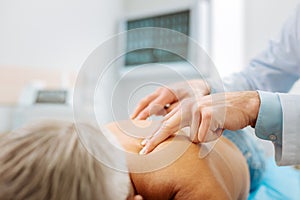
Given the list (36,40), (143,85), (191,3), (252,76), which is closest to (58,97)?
(36,40)

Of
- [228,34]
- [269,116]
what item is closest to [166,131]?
[269,116]

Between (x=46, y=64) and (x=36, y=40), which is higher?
(x=36, y=40)

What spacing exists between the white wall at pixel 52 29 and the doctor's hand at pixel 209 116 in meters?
1.72

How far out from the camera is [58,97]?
2135 mm

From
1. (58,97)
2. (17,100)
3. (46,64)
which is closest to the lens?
(58,97)

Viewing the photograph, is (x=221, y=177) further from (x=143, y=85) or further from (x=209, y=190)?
(x=143, y=85)

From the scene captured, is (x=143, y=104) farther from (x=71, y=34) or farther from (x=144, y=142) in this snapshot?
(x=71, y=34)

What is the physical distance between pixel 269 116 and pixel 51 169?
1.14ft

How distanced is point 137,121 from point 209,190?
16cm

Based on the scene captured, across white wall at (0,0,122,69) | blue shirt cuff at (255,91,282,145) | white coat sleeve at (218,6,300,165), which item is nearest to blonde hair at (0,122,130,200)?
blue shirt cuff at (255,91,282,145)

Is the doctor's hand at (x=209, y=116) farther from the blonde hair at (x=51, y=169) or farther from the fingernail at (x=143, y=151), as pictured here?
the blonde hair at (x=51, y=169)

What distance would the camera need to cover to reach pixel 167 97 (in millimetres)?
644

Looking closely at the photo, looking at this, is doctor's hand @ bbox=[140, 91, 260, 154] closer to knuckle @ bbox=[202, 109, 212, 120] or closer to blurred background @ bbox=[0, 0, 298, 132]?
knuckle @ bbox=[202, 109, 212, 120]

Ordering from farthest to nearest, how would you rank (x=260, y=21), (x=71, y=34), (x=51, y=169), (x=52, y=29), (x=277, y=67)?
(x=71, y=34) < (x=52, y=29) < (x=260, y=21) < (x=277, y=67) < (x=51, y=169)
